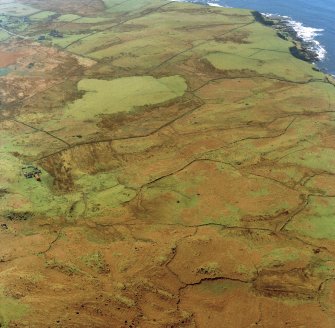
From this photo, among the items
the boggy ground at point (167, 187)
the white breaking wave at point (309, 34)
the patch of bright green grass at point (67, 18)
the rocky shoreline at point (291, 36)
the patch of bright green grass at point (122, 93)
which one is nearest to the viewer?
the boggy ground at point (167, 187)

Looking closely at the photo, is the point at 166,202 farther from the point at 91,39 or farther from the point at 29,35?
the point at 29,35

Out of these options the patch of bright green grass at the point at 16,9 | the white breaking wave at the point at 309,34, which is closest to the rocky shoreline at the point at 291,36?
the white breaking wave at the point at 309,34

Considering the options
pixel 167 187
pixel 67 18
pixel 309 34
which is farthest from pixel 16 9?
pixel 167 187

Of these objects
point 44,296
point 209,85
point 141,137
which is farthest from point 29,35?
point 44,296

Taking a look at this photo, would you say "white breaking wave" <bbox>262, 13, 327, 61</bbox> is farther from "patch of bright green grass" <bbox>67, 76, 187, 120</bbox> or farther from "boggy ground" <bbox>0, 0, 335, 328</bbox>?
"patch of bright green grass" <bbox>67, 76, 187, 120</bbox>

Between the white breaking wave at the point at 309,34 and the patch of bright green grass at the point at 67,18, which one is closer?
the white breaking wave at the point at 309,34

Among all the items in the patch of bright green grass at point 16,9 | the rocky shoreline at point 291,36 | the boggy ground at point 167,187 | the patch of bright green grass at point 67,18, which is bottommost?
the boggy ground at point 167,187

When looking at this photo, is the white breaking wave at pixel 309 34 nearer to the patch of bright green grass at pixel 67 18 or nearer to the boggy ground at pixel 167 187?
the boggy ground at pixel 167 187

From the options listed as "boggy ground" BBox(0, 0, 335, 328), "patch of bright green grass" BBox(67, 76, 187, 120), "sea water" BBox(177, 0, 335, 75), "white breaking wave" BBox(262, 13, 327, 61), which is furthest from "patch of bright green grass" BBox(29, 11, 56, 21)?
"white breaking wave" BBox(262, 13, 327, 61)
